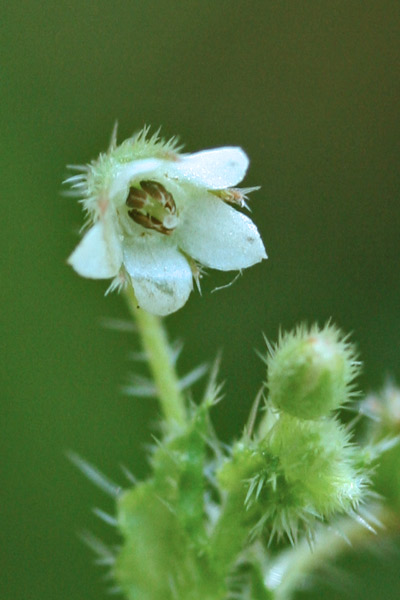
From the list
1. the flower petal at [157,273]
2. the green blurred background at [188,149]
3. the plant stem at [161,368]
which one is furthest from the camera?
the green blurred background at [188,149]

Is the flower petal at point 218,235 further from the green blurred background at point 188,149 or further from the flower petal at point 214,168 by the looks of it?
the green blurred background at point 188,149

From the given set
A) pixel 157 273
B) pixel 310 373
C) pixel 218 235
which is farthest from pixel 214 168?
pixel 310 373

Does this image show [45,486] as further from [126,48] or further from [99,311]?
[126,48]

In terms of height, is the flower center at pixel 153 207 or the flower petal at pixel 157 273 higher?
the flower center at pixel 153 207

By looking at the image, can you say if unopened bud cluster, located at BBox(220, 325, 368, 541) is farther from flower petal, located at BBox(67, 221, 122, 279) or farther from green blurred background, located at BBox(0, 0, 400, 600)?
green blurred background, located at BBox(0, 0, 400, 600)

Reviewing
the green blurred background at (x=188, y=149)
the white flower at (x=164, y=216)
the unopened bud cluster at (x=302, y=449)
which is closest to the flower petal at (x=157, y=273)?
the white flower at (x=164, y=216)

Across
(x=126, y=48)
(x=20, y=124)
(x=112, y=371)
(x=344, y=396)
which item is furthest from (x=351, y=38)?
(x=344, y=396)

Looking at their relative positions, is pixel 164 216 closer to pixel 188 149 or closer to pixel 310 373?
pixel 310 373
